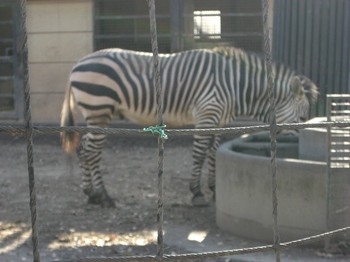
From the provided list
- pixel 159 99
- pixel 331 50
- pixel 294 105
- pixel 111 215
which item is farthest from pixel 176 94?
pixel 159 99

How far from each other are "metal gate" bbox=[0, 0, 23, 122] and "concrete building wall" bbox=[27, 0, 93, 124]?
0.78 feet

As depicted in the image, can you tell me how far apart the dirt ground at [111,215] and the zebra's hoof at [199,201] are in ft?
0.22

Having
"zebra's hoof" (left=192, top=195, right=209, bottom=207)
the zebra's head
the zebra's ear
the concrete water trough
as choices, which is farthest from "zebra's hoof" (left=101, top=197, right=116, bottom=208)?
the zebra's ear

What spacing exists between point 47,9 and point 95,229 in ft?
19.3

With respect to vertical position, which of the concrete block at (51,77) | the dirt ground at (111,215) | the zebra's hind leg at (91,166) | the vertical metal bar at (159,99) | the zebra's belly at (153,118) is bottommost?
the dirt ground at (111,215)

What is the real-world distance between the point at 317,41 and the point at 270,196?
4039 millimetres

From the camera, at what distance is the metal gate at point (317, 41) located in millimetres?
8070

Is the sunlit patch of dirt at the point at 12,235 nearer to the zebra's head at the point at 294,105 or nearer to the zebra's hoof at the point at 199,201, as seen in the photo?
the zebra's hoof at the point at 199,201

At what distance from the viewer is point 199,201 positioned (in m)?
6.35

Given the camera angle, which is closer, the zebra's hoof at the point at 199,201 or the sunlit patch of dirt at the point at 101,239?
the sunlit patch of dirt at the point at 101,239

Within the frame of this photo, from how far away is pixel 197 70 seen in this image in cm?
665

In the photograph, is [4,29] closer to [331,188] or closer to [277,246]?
[331,188]

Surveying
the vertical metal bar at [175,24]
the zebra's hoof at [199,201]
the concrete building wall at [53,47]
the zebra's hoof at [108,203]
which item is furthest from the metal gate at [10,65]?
the zebra's hoof at [199,201]

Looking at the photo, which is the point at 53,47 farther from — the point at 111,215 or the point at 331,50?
the point at 111,215
